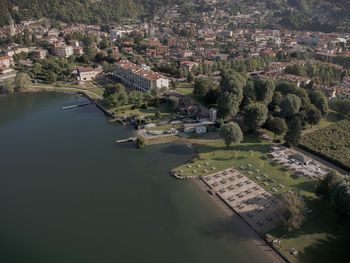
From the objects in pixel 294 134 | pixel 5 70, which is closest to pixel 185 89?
pixel 294 134

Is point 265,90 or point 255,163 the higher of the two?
point 265,90

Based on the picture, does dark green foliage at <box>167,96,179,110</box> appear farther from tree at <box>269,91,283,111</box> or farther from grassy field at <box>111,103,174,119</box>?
tree at <box>269,91,283,111</box>

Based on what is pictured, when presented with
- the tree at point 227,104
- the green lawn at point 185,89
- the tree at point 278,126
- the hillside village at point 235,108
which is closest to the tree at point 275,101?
the hillside village at point 235,108

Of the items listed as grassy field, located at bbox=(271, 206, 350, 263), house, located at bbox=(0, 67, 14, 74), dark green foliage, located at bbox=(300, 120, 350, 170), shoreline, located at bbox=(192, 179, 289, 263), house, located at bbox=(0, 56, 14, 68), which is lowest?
shoreline, located at bbox=(192, 179, 289, 263)

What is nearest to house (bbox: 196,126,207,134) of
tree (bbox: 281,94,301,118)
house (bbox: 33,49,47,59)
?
tree (bbox: 281,94,301,118)

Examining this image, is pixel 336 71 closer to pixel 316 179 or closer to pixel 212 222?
pixel 316 179

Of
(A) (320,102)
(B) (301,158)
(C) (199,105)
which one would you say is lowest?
(B) (301,158)

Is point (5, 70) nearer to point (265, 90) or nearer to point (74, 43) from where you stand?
point (74, 43)

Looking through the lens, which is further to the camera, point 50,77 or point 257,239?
point 50,77
